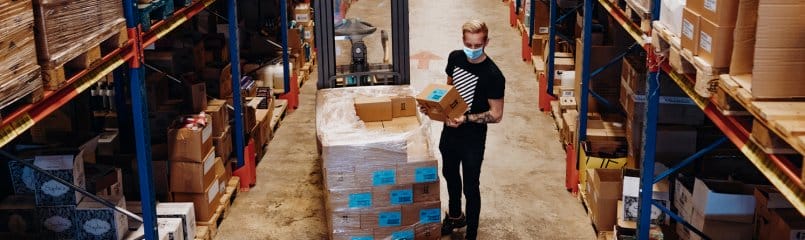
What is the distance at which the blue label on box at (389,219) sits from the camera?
662 centimetres

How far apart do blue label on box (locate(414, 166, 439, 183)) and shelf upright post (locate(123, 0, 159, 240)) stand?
6.22 ft

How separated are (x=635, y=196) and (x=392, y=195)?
1.90 meters

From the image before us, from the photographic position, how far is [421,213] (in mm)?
6742

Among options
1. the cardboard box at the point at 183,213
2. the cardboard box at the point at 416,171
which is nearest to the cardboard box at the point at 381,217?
the cardboard box at the point at 416,171

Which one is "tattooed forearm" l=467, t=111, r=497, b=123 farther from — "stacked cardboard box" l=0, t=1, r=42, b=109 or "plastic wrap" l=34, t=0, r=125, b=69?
"stacked cardboard box" l=0, t=1, r=42, b=109

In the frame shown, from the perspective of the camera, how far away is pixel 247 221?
26.0 ft

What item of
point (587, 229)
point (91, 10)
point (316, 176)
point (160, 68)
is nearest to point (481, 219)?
point (587, 229)

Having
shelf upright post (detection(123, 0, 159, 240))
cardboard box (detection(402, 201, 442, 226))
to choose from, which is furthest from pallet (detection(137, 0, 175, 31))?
cardboard box (detection(402, 201, 442, 226))

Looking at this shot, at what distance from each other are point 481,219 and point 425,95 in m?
1.95

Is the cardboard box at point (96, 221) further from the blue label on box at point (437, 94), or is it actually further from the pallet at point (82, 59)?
the blue label on box at point (437, 94)

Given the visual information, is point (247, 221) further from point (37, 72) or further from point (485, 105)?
point (37, 72)

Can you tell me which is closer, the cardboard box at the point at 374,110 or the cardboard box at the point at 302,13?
the cardboard box at the point at 374,110

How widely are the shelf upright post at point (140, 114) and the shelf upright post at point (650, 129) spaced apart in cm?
328

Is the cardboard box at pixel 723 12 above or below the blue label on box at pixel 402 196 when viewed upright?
above
